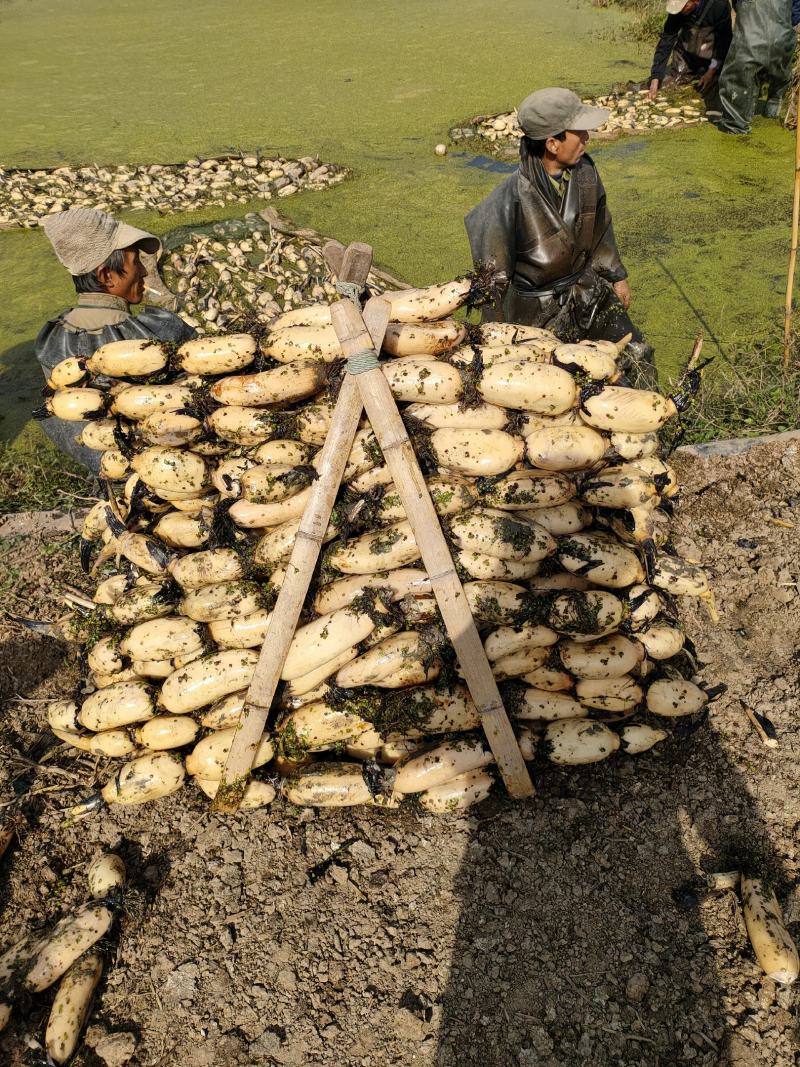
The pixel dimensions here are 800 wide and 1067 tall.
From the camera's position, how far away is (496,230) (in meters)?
3.38

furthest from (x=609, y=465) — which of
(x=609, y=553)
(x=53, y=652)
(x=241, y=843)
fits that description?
(x=53, y=652)

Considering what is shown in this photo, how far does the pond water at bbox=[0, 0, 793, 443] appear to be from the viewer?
213 inches

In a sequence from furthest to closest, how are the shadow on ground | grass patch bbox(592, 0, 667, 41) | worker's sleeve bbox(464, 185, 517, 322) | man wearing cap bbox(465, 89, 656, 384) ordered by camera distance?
grass patch bbox(592, 0, 667, 41), worker's sleeve bbox(464, 185, 517, 322), man wearing cap bbox(465, 89, 656, 384), the shadow on ground

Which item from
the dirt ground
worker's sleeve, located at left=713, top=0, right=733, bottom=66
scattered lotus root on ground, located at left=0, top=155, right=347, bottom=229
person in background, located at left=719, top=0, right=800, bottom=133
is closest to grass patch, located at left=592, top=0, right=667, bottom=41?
worker's sleeve, located at left=713, top=0, right=733, bottom=66

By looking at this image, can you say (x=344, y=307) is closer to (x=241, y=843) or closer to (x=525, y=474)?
(x=525, y=474)

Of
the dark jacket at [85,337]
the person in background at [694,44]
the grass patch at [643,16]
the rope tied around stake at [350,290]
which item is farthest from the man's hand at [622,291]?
the grass patch at [643,16]

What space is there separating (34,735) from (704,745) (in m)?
2.68

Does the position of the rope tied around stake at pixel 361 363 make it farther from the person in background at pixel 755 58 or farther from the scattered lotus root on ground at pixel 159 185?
the person in background at pixel 755 58

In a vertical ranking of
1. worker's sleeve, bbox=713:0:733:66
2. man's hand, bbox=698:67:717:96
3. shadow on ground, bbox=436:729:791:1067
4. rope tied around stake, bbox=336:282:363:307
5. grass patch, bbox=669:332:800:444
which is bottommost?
shadow on ground, bbox=436:729:791:1067

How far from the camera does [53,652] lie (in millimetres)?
3180

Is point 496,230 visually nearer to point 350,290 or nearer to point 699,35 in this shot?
point 350,290

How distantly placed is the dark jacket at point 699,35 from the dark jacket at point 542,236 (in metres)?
6.02

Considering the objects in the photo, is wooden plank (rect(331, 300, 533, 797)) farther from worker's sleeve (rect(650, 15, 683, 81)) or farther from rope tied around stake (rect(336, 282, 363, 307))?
worker's sleeve (rect(650, 15, 683, 81))

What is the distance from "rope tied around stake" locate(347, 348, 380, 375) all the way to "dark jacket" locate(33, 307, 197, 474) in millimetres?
1383
